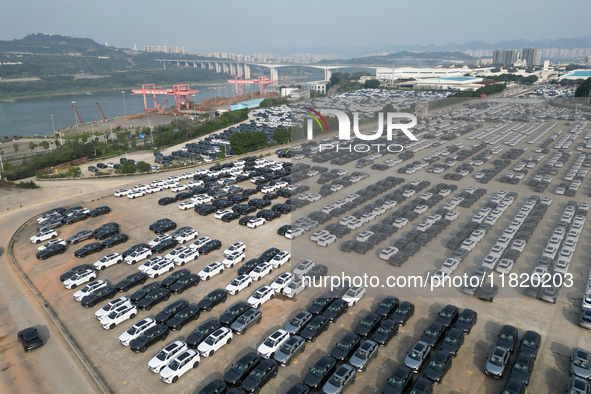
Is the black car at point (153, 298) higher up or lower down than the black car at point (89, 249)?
lower down

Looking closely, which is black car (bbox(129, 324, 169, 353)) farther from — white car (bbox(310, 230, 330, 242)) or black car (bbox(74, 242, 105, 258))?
white car (bbox(310, 230, 330, 242))

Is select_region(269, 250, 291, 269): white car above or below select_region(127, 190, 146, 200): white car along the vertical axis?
below

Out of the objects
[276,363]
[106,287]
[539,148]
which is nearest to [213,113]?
[539,148]

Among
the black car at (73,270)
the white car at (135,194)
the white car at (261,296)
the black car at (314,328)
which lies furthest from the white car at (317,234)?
the white car at (135,194)

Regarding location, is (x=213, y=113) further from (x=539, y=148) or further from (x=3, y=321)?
(x=3, y=321)

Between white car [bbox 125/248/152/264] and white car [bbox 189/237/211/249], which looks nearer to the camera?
white car [bbox 125/248/152/264]

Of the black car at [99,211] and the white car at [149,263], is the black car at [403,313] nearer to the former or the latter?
the white car at [149,263]

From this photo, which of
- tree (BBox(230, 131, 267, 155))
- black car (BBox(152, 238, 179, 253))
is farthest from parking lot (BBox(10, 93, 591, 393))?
tree (BBox(230, 131, 267, 155))
